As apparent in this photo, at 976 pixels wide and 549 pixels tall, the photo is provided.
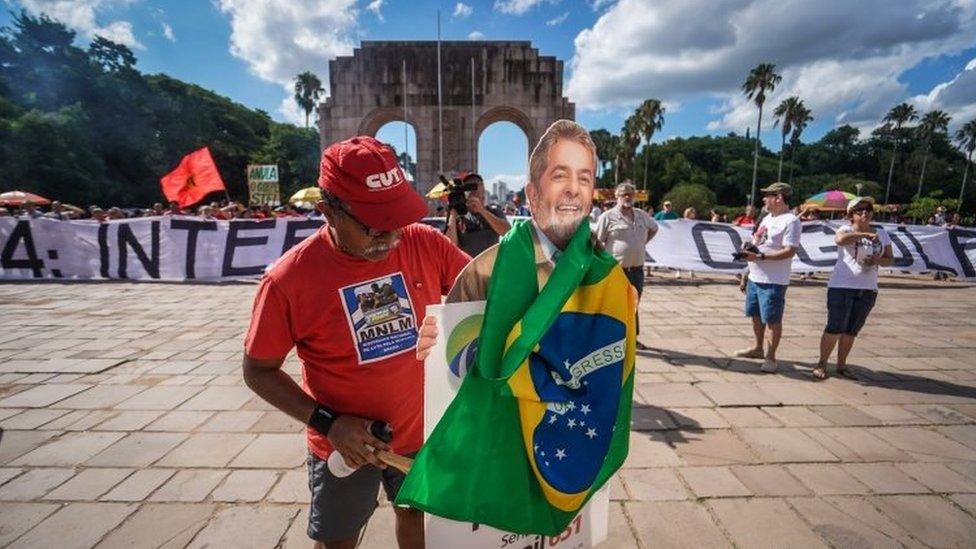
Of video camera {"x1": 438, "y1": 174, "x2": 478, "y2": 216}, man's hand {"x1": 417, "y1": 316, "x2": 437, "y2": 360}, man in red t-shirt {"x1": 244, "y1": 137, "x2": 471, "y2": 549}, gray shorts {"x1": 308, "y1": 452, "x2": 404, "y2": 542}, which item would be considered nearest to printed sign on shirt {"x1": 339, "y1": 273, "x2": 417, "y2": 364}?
man in red t-shirt {"x1": 244, "y1": 137, "x2": 471, "y2": 549}

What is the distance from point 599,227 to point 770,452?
3.43 m

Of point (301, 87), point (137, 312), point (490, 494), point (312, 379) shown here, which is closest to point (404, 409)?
point (312, 379)

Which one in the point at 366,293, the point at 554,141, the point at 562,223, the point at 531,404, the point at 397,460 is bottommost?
the point at 397,460

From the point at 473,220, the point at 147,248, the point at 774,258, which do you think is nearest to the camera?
the point at 473,220

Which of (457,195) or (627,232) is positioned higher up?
(457,195)

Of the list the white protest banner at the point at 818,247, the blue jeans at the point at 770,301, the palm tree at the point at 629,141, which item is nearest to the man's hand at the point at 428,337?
the blue jeans at the point at 770,301

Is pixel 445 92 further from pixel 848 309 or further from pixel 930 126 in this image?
pixel 930 126

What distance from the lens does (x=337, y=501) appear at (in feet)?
5.68

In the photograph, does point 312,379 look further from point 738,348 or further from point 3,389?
point 738,348

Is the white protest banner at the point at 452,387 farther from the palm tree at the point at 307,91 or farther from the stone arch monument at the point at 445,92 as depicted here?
the palm tree at the point at 307,91

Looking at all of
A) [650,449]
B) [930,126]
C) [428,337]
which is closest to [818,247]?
[650,449]

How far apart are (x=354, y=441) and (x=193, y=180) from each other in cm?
1094

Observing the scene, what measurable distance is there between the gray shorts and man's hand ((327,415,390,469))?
0.26 meters

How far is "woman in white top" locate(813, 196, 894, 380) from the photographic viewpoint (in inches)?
185
